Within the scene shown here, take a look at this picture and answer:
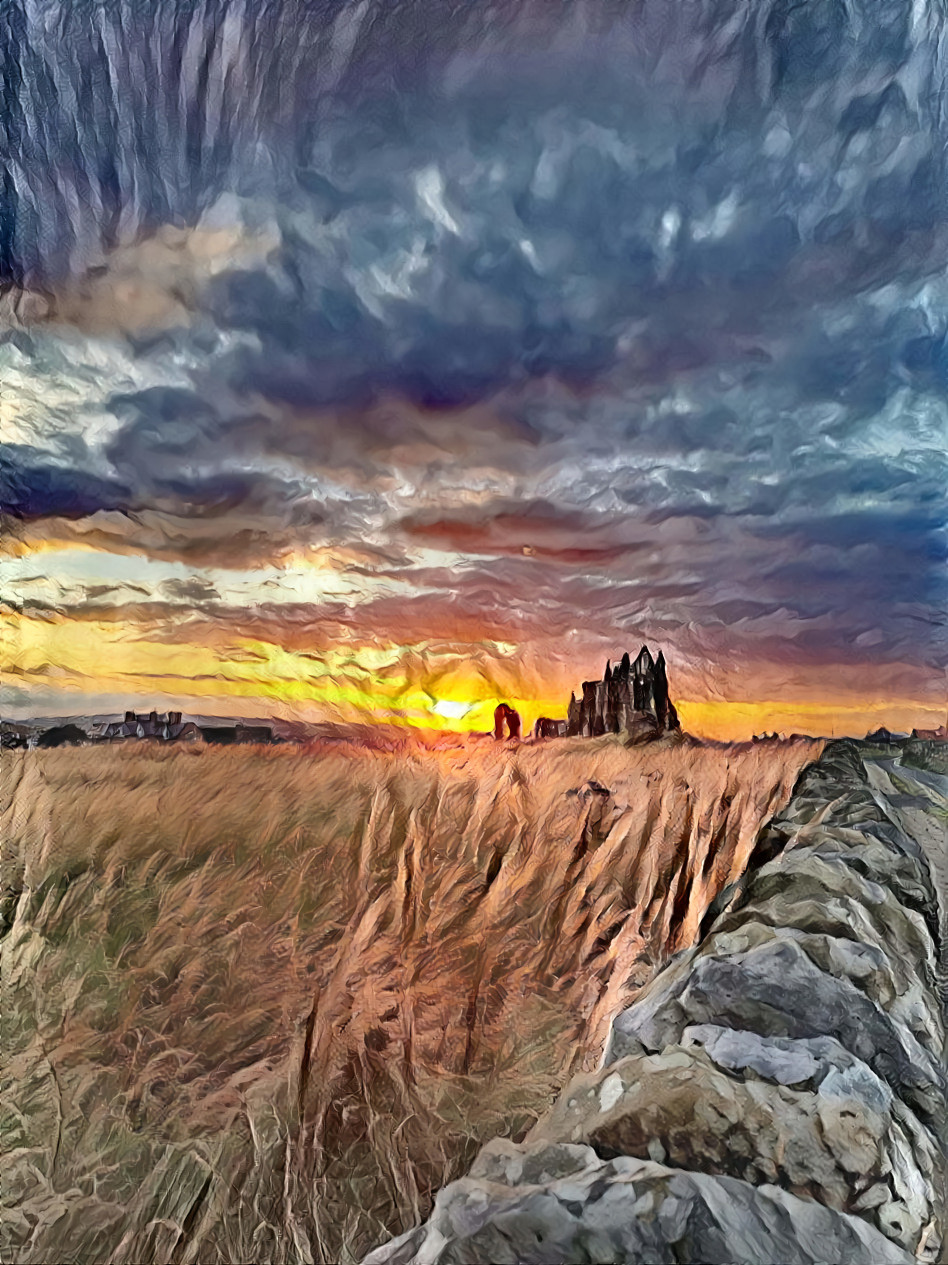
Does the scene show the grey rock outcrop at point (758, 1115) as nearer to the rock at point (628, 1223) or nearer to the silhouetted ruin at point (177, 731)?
the rock at point (628, 1223)

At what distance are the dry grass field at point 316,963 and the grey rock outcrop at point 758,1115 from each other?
0.36 ft

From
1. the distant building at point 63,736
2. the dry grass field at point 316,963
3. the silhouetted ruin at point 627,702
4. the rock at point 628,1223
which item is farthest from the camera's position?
the distant building at point 63,736

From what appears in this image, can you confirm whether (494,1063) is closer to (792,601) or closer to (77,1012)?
(77,1012)

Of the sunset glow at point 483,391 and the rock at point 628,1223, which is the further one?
the sunset glow at point 483,391

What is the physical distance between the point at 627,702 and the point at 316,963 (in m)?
0.66

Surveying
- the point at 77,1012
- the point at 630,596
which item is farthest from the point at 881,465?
the point at 77,1012

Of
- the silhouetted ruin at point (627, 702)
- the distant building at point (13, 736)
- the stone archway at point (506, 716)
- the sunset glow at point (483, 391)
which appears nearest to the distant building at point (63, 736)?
the distant building at point (13, 736)

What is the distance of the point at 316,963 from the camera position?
1.18 meters

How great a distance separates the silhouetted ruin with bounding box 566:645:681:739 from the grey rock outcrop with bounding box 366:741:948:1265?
0.31 meters

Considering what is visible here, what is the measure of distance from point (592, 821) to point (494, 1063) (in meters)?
0.40

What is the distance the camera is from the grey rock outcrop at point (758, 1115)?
2.66ft

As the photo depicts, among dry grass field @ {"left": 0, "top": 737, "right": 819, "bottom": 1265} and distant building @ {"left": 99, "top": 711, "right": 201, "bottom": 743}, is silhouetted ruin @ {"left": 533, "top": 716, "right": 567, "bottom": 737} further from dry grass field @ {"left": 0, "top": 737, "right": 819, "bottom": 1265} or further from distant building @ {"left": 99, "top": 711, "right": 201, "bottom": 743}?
distant building @ {"left": 99, "top": 711, "right": 201, "bottom": 743}

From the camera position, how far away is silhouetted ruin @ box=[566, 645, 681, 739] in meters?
1.25

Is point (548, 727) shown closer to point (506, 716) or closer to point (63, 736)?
point (506, 716)
